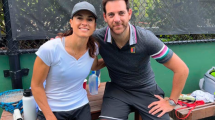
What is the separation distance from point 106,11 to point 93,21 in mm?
222

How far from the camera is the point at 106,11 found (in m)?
1.82

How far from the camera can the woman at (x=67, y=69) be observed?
1570 mm

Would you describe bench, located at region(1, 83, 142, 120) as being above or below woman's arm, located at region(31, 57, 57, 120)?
below

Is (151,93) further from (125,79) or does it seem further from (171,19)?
(171,19)

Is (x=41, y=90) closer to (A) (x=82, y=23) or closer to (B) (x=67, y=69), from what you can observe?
(B) (x=67, y=69)

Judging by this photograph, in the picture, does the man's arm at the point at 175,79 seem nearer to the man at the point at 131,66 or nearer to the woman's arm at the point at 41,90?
the man at the point at 131,66

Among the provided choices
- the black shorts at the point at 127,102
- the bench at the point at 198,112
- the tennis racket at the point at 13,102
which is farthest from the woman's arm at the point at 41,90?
the bench at the point at 198,112

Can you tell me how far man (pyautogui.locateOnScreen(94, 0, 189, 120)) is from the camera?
1782 mm

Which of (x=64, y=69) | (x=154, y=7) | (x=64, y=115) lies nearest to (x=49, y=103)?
(x=64, y=115)

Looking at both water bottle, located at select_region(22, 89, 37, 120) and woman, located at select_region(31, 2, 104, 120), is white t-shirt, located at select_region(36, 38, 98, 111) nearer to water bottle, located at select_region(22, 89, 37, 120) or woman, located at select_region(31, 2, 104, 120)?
woman, located at select_region(31, 2, 104, 120)

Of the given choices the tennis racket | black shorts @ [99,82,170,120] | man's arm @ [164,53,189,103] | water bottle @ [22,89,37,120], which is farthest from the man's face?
the tennis racket

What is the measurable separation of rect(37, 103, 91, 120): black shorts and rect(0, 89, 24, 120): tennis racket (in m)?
0.23

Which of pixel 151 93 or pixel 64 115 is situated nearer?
pixel 64 115

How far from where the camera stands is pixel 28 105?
68.5 inches
